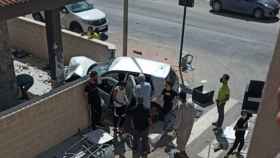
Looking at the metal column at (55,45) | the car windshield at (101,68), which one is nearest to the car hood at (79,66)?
the metal column at (55,45)

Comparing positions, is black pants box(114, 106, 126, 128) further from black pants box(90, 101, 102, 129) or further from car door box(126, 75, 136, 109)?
black pants box(90, 101, 102, 129)

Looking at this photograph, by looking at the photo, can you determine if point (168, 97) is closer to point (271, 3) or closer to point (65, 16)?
point (65, 16)

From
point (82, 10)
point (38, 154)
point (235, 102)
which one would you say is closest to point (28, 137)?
point (38, 154)

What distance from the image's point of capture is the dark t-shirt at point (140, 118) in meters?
9.39

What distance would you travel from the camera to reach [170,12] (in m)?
22.6

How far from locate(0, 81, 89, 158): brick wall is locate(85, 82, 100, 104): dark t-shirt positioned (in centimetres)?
23

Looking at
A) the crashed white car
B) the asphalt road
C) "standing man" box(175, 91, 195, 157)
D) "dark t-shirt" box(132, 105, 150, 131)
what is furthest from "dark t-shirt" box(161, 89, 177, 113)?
the asphalt road

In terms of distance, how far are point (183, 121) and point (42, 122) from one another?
11.2ft

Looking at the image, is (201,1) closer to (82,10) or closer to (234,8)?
(234,8)

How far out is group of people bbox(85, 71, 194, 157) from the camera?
9.46m

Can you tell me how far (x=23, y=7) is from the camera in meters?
10.6

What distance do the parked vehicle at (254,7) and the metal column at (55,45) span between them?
12.4 m

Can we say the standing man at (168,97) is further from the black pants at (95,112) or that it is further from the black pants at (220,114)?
the black pants at (95,112)

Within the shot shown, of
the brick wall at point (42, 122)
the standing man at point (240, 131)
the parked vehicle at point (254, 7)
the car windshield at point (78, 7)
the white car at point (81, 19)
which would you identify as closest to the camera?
the brick wall at point (42, 122)
